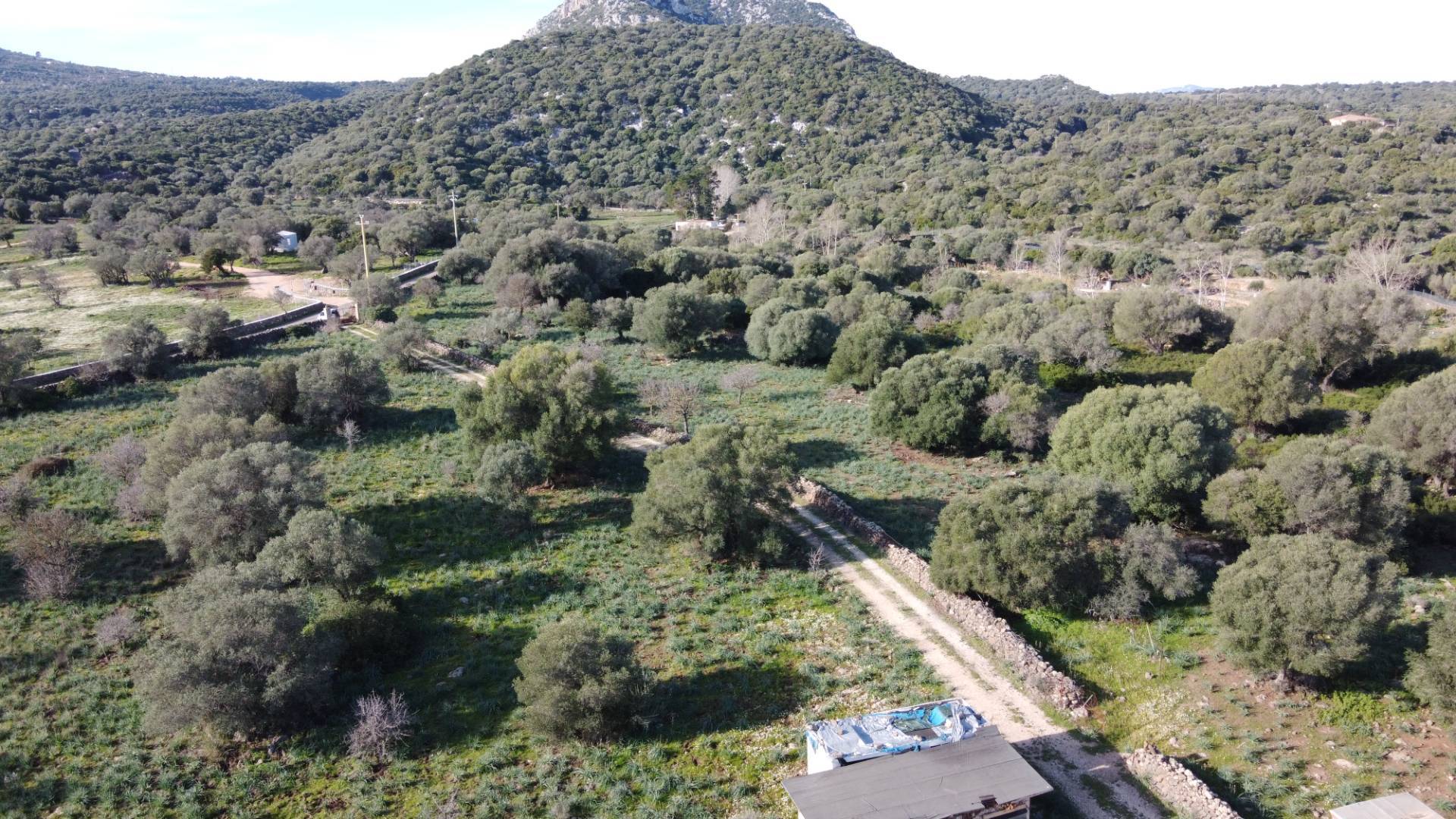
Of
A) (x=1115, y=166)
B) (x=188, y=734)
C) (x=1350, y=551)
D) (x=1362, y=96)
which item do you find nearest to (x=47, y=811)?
(x=188, y=734)

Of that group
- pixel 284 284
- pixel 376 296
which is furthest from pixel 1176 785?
pixel 284 284

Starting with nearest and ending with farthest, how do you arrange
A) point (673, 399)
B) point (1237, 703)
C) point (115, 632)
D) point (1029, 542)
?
point (1237, 703) < point (115, 632) < point (1029, 542) < point (673, 399)

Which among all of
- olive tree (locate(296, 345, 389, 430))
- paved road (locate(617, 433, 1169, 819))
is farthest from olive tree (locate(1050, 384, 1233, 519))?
olive tree (locate(296, 345, 389, 430))

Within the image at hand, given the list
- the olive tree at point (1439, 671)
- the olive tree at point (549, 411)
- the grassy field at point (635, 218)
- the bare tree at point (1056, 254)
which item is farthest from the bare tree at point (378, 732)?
the grassy field at point (635, 218)

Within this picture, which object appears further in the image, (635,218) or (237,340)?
(635,218)

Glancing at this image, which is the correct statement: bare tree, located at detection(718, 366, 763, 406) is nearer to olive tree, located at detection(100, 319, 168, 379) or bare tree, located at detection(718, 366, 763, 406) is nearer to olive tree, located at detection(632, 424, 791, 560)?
olive tree, located at detection(632, 424, 791, 560)

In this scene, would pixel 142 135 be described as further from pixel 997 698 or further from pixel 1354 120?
pixel 1354 120

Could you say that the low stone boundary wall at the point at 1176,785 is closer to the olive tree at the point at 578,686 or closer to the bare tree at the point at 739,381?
the olive tree at the point at 578,686
